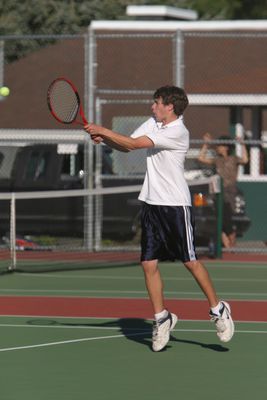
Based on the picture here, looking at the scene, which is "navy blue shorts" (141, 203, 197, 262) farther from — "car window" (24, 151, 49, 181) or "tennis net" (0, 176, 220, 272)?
"car window" (24, 151, 49, 181)

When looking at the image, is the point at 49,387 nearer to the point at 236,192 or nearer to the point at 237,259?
the point at 237,259

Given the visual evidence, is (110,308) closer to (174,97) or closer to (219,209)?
(174,97)

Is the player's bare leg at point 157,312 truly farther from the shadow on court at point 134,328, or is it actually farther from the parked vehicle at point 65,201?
the parked vehicle at point 65,201

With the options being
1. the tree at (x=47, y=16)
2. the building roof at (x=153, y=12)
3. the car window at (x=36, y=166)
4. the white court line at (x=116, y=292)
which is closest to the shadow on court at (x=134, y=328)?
the white court line at (x=116, y=292)

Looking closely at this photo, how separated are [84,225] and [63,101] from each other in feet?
31.4

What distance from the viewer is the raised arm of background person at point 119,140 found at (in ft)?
33.1

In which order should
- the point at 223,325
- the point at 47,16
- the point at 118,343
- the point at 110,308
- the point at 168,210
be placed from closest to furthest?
the point at 223,325, the point at 168,210, the point at 118,343, the point at 110,308, the point at 47,16

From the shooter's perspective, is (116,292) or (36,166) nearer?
(116,292)

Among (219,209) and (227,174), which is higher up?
(227,174)

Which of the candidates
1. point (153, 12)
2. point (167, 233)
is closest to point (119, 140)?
point (167, 233)

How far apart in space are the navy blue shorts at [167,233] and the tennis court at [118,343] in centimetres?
72

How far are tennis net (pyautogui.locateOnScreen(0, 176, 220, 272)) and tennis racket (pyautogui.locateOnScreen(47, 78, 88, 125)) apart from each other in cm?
894

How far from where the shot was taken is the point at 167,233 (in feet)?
35.7

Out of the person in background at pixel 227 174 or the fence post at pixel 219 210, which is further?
the person in background at pixel 227 174
